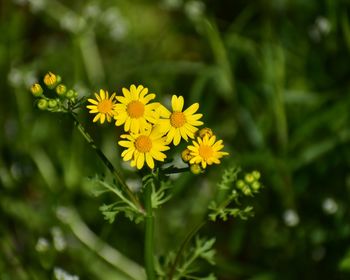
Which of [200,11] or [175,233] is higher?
[200,11]

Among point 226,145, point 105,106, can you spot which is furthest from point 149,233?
point 226,145

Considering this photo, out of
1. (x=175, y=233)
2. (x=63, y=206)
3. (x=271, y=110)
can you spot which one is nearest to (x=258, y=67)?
Result: (x=271, y=110)

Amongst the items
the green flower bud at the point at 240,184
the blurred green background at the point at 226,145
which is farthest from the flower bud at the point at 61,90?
the blurred green background at the point at 226,145

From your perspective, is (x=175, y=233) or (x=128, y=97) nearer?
(x=128, y=97)

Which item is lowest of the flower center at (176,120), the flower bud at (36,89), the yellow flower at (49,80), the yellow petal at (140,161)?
the yellow petal at (140,161)

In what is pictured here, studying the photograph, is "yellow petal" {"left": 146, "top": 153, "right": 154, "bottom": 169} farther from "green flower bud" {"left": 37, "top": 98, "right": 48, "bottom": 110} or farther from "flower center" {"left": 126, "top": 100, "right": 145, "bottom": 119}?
"green flower bud" {"left": 37, "top": 98, "right": 48, "bottom": 110}

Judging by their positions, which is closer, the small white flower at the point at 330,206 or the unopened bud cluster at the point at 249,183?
the unopened bud cluster at the point at 249,183

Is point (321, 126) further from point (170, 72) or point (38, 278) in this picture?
point (38, 278)

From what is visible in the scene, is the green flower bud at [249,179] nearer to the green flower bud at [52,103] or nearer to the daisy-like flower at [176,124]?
the daisy-like flower at [176,124]
